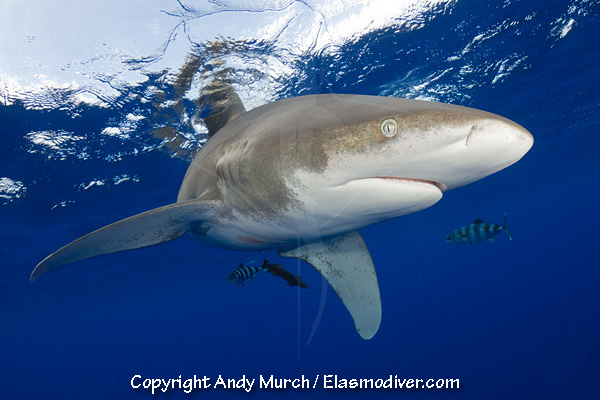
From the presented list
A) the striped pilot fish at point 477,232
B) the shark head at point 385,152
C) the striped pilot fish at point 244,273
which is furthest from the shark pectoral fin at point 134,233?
the striped pilot fish at point 477,232

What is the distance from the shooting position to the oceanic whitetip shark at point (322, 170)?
73.4 inches

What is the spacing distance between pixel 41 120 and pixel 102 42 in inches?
151

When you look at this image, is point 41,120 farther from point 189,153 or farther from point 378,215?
point 378,215

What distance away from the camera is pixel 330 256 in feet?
15.0

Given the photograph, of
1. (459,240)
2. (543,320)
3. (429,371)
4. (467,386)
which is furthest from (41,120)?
(543,320)

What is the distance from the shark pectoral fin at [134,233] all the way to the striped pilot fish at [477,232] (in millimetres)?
5252

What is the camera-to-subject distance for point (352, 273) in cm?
454

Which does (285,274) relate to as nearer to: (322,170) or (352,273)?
(352,273)

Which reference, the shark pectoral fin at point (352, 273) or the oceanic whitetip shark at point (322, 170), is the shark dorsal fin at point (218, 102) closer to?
the oceanic whitetip shark at point (322, 170)

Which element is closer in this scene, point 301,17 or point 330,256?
point 330,256

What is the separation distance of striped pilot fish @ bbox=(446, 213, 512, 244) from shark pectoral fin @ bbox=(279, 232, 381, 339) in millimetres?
2980

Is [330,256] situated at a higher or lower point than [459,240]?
lower

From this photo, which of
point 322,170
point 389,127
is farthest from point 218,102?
point 389,127

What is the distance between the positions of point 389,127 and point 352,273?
2.95m
